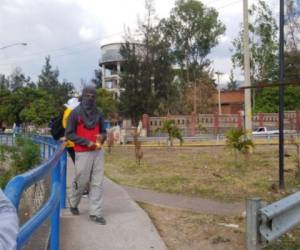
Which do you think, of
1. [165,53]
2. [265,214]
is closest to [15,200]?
[265,214]

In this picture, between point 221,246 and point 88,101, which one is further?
point 88,101

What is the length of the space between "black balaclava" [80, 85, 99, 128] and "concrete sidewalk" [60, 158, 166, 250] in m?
1.18

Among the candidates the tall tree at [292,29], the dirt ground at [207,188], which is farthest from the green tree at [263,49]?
the dirt ground at [207,188]

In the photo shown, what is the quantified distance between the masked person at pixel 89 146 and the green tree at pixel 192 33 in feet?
219

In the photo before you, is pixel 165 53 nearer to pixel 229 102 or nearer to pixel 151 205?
pixel 229 102

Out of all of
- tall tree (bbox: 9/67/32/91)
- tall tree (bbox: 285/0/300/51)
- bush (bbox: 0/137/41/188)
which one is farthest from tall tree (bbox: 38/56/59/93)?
bush (bbox: 0/137/41/188)

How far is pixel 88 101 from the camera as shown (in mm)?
7070

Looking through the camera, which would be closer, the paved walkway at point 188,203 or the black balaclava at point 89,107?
the black balaclava at point 89,107

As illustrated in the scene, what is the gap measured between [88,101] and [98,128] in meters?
0.41

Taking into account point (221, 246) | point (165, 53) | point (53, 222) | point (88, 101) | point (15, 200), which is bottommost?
point (221, 246)

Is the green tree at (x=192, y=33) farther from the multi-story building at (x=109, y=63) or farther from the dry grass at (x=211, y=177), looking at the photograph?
the dry grass at (x=211, y=177)

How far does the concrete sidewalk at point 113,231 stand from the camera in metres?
6.11

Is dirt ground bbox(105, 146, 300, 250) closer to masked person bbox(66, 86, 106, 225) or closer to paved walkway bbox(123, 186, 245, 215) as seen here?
paved walkway bbox(123, 186, 245, 215)

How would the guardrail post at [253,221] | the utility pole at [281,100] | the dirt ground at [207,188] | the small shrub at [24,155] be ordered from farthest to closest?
the small shrub at [24,155]
the utility pole at [281,100]
the dirt ground at [207,188]
the guardrail post at [253,221]
